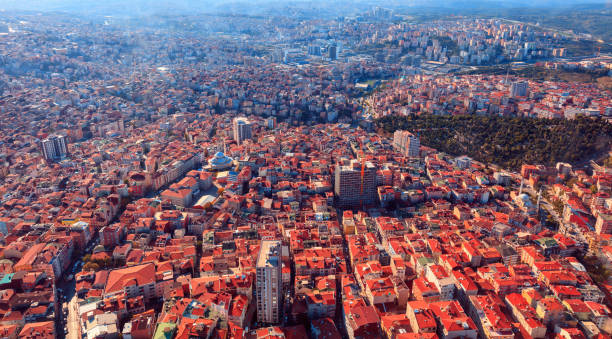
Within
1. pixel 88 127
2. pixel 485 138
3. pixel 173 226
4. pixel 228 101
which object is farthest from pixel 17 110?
pixel 485 138

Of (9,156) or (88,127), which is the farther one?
(88,127)

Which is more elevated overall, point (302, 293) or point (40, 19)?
point (40, 19)

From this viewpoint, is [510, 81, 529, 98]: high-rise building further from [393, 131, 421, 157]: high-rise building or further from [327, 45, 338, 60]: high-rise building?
[327, 45, 338, 60]: high-rise building

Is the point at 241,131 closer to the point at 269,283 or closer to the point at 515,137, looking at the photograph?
the point at 515,137

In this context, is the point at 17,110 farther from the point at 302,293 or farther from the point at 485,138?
the point at 485,138

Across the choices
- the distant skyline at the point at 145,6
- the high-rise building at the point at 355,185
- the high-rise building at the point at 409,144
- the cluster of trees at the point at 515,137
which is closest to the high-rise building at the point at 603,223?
the cluster of trees at the point at 515,137

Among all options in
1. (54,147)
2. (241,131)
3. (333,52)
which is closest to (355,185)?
(241,131)

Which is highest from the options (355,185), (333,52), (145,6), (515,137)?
(145,6)
